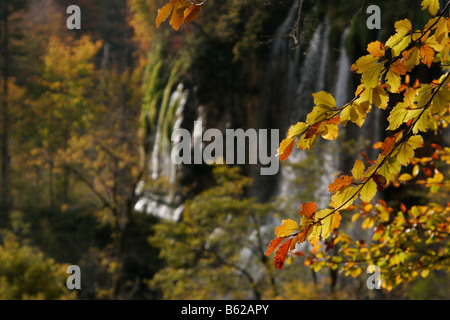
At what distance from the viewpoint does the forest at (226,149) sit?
1.16 metres

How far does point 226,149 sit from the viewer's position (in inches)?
477

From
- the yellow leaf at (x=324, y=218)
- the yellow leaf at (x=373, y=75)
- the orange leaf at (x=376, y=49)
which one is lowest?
the yellow leaf at (x=324, y=218)

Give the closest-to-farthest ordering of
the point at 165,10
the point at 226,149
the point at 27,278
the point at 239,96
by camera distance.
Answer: the point at 165,10
the point at 27,278
the point at 226,149
the point at 239,96

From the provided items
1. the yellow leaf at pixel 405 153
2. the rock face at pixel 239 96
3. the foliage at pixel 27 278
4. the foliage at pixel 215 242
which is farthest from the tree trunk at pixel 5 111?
the yellow leaf at pixel 405 153

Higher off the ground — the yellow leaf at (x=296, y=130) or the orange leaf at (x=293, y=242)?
the yellow leaf at (x=296, y=130)

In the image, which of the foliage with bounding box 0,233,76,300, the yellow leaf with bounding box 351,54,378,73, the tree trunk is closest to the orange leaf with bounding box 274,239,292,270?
the yellow leaf with bounding box 351,54,378,73

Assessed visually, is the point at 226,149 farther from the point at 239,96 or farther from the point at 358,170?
the point at 358,170

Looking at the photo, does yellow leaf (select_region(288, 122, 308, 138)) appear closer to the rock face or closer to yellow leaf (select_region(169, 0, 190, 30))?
yellow leaf (select_region(169, 0, 190, 30))

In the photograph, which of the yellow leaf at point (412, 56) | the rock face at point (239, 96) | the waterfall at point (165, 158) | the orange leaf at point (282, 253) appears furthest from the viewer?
the waterfall at point (165, 158)

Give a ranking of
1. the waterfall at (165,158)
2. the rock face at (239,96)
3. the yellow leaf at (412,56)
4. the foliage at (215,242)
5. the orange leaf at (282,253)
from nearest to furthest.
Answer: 1. the orange leaf at (282,253)
2. the yellow leaf at (412,56)
3. the foliage at (215,242)
4. the rock face at (239,96)
5. the waterfall at (165,158)

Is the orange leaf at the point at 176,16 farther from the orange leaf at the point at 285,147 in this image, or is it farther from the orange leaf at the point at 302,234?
the orange leaf at the point at 302,234

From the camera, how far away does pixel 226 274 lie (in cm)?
767

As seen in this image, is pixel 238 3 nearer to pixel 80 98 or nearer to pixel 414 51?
pixel 414 51

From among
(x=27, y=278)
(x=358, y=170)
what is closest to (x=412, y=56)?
(x=358, y=170)
